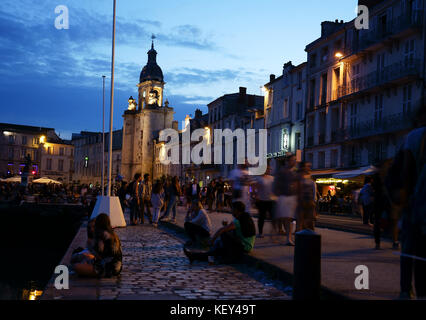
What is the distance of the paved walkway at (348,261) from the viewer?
6.39 meters

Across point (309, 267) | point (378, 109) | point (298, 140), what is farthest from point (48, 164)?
point (309, 267)

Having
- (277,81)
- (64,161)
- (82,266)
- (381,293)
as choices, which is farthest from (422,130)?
(64,161)

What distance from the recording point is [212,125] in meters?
67.1

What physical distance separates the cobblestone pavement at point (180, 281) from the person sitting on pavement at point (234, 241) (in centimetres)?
19

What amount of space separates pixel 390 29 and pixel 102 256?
28.9 meters

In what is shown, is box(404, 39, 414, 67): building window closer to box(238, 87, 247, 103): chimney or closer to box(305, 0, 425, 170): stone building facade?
box(305, 0, 425, 170): stone building facade

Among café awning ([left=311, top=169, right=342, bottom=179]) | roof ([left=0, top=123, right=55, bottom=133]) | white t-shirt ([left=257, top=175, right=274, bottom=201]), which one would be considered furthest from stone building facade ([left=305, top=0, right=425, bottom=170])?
roof ([left=0, top=123, right=55, bottom=133])

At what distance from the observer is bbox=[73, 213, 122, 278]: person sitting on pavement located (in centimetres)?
766

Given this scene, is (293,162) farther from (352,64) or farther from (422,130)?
(352,64)

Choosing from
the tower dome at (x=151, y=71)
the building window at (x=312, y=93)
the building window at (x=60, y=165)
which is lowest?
the building window at (x=60, y=165)

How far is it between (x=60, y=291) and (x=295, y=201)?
19.2 ft

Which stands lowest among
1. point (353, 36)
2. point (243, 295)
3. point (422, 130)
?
point (243, 295)

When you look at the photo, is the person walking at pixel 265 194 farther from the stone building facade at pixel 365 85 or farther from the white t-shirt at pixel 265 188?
the stone building facade at pixel 365 85

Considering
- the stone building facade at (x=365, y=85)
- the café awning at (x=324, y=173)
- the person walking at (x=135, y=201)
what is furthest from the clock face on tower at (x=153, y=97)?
the person walking at (x=135, y=201)
